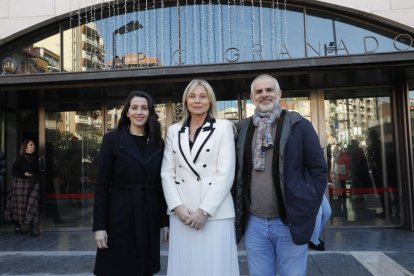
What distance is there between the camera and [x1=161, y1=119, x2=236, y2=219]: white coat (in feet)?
8.89

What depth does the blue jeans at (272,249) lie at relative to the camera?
2715 millimetres

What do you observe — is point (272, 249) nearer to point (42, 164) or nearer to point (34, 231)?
point (34, 231)

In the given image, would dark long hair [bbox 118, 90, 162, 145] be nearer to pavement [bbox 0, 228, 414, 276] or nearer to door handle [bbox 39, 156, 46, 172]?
pavement [bbox 0, 228, 414, 276]

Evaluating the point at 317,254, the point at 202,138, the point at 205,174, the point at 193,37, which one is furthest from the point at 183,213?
the point at 193,37

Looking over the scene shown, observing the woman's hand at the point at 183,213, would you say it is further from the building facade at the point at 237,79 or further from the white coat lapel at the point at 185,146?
the building facade at the point at 237,79

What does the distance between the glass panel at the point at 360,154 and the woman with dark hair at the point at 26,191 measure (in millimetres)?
5728

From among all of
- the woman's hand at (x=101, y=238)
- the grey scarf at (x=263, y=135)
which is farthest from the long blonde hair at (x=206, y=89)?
the woman's hand at (x=101, y=238)

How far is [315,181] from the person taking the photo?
268 cm

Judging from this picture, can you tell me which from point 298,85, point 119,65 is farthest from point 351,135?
point 119,65

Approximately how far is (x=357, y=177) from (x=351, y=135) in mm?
833

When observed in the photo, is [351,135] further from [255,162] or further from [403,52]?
[255,162]

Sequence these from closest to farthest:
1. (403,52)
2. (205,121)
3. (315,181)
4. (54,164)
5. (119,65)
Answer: (315,181)
(205,121)
(403,52)
(119,65)
(54,164)

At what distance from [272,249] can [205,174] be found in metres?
0.74

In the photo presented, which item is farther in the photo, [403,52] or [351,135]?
[351,135]
